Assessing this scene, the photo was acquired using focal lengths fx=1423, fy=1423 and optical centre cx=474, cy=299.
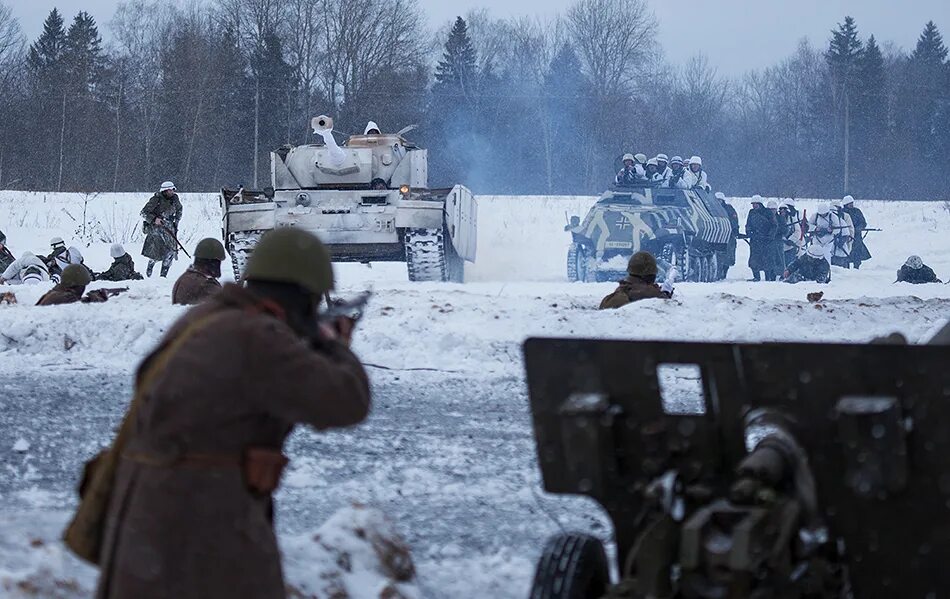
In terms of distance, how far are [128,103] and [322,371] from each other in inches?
2073

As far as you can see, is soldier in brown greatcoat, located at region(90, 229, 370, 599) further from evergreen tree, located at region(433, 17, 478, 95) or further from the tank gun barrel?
evergreen tree, located at region(433, 17, 478, 95)

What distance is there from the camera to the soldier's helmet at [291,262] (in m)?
3.70

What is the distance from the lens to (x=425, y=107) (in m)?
52.9

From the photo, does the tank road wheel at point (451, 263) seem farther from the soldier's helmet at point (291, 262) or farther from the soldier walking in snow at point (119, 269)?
the soldier's helmet at point (291, 262)

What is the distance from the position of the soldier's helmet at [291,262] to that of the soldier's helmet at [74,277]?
1120 centimetres

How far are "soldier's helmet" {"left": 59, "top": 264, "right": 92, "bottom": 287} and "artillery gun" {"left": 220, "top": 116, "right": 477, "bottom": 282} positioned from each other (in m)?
3.99

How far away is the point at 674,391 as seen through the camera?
10914 mm

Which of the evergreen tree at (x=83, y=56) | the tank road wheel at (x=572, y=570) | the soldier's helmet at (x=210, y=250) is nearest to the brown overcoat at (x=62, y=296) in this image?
the soldier's helmet at (x=210, y=250)

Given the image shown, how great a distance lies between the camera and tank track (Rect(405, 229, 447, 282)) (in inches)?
742

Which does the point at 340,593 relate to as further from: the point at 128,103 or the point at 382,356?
the point at 128,103

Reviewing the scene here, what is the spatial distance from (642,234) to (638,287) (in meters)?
10.1

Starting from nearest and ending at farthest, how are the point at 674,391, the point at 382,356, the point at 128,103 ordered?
the point at 674,391, the point at 382,356, the point at 128,103

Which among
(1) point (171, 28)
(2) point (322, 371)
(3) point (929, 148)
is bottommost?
(2) point (322, 371)

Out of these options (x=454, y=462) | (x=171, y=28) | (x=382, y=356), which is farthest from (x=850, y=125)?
(x=454, y=462)
